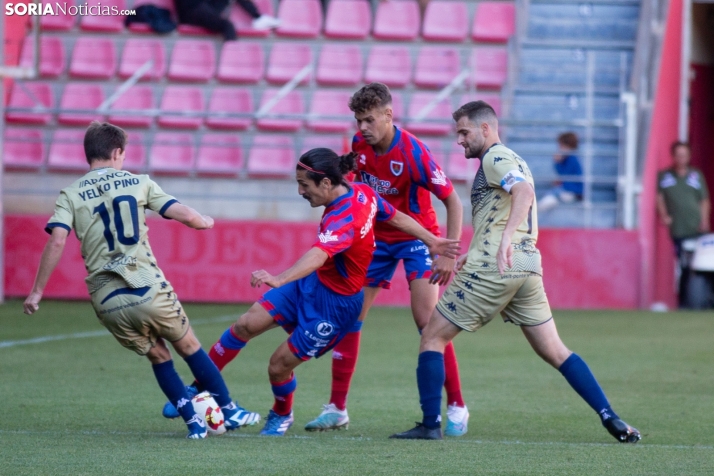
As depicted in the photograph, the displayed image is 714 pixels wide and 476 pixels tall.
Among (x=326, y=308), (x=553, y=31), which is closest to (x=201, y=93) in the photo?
(x=553, y=31)

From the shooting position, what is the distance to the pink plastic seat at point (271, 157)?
14.5 meters

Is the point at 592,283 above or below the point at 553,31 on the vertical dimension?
below

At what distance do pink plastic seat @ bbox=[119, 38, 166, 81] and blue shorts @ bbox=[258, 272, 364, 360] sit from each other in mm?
10243

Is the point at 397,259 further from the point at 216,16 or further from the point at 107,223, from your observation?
the point at 216,16

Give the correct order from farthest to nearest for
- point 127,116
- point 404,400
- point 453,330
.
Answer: point 127,116, point 404,400, point 453,330

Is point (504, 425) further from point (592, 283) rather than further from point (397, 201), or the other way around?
point (592, 283)

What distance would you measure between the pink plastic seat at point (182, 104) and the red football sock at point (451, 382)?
9481 mm

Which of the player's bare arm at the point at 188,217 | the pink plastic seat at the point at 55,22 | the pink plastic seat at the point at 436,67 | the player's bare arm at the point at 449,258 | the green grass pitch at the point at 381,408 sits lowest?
the green grass pitch at the point at 381,408

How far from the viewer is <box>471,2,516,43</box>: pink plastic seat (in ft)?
51.3

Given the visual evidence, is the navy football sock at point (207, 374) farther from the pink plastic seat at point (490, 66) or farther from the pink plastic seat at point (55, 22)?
the pink plastic seat at point (55, 22)

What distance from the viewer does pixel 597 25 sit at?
15.9 meters

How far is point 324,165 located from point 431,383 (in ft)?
4.18

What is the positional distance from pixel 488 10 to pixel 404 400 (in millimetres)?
10002

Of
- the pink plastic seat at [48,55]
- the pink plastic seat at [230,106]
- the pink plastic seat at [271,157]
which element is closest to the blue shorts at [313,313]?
the pink plastic seat at [271,157]
